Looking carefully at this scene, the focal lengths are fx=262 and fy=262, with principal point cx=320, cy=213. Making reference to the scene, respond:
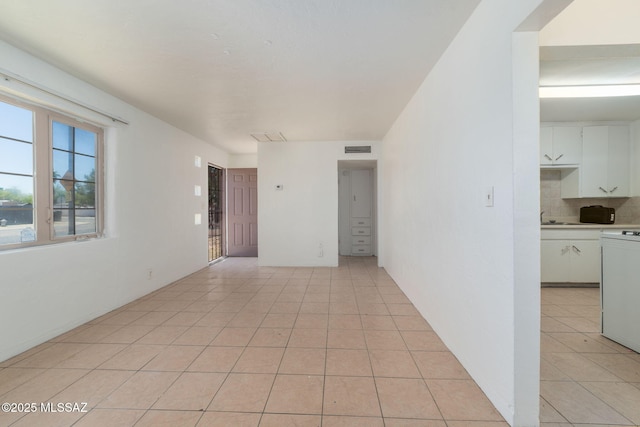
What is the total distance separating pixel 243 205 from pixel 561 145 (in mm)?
6161

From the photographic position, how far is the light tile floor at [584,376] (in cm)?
151

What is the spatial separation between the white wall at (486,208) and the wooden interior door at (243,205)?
454 centimetres

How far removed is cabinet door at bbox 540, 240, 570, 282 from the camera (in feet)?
12.6

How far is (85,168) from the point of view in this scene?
117 inches

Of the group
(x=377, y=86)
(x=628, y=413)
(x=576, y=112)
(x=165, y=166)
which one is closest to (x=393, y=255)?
(x=377, y=86)

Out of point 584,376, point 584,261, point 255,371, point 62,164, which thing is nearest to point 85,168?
point 62,164

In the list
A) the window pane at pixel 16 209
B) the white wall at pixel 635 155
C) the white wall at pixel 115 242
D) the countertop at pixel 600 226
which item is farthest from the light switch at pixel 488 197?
the white wall at pixel 635 155

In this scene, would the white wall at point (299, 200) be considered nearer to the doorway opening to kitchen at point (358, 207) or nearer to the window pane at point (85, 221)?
the doorway opening to kitchen at point (358, 207)

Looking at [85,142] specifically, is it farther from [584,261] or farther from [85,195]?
[584,261]

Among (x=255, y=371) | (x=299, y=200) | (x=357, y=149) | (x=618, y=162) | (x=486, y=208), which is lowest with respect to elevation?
(x=255, y=371)

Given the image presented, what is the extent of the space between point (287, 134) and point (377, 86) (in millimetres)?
2324

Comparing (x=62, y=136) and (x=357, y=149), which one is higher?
(x=357, y=149)

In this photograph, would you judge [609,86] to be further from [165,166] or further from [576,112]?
[165,166]

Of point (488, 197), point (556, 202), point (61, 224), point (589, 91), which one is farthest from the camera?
point (556, 202)
